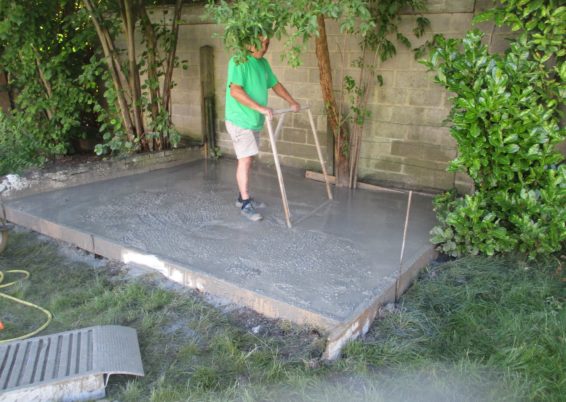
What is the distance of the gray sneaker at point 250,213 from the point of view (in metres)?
4.57

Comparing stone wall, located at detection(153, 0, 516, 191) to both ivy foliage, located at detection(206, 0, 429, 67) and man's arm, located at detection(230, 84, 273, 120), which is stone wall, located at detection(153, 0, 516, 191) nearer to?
man's arm, located at detection(230, 84, 273, 120)

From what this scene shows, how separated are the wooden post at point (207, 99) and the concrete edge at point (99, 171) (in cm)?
22

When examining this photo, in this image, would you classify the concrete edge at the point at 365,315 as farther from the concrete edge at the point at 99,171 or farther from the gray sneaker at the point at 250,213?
the concrete edge at the point at 99,171

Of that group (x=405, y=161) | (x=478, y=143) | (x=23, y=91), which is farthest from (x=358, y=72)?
(x=23, y=91)

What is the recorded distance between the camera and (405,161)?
18.2 ft

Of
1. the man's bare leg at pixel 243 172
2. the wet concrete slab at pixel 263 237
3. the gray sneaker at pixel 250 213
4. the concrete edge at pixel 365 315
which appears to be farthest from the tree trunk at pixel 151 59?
the concrete edge at pixel 365 315

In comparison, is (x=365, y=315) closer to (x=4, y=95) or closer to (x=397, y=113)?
(x=397, y=113)

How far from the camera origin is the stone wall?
5031 millimetres

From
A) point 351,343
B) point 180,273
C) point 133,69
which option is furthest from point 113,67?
point 351,343

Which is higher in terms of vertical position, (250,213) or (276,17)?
(276,17)

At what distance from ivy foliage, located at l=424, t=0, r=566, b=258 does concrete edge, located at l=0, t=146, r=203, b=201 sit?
4.13 m

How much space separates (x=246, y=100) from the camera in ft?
13.9

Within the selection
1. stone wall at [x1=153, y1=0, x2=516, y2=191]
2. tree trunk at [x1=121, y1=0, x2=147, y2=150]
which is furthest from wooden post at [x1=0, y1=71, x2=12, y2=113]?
stone wall at [x1=153, y1=0, x2=516, y2=191]

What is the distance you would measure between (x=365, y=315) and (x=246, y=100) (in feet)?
7.13
